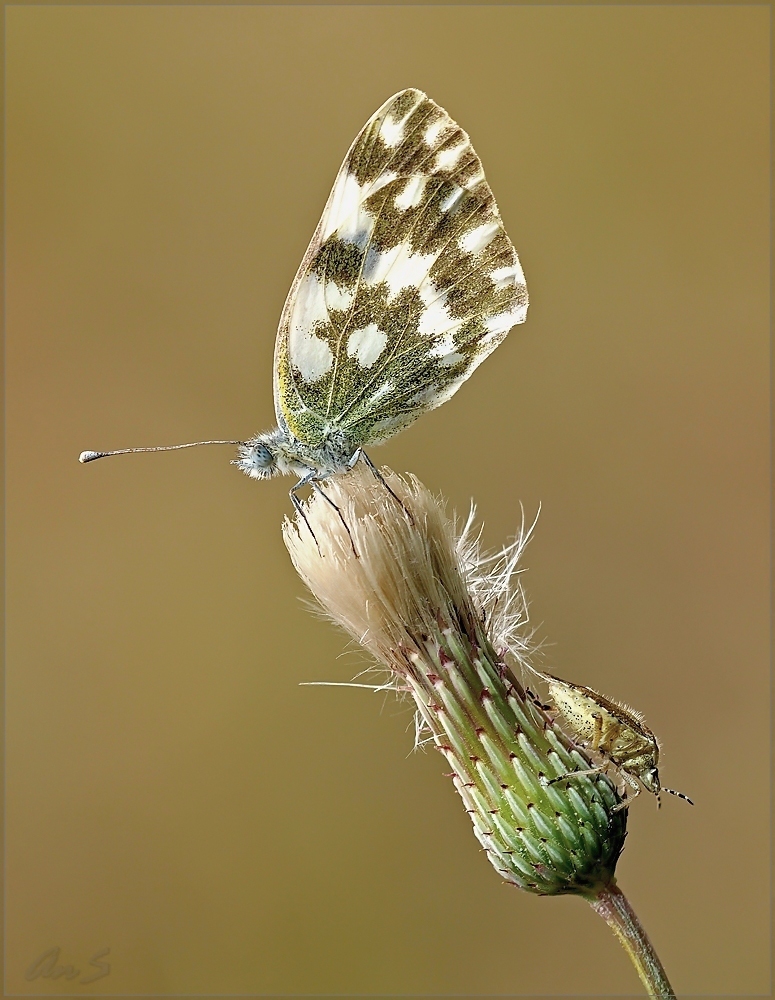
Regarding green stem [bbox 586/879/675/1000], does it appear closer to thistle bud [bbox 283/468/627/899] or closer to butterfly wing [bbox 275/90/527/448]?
thistle bud [bbox 283/468/627/899]

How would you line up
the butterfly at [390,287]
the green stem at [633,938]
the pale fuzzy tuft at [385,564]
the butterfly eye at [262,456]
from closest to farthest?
1. the green stem at [633,938]
2. the pale fuzzy tuft at [385,564]
3. the butterfly at [390,287]
4. the butterfly eye at [262,456]

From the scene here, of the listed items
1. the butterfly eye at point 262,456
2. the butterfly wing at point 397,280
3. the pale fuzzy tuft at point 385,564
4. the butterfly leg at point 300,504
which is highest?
the butterfly wing at point 397,280

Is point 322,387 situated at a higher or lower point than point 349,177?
lower

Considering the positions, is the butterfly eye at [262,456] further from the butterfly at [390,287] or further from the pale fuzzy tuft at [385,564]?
the pale fuzzy tuft at [385,564]

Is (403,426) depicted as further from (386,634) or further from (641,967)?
(641,967)

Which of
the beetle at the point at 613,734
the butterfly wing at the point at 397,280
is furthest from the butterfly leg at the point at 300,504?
the beetle at the point at 613,734

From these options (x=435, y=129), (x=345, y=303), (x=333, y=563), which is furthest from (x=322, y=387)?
(x=435, y=129)

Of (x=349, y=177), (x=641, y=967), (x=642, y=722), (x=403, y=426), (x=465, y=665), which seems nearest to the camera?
(x=641, y=967)
